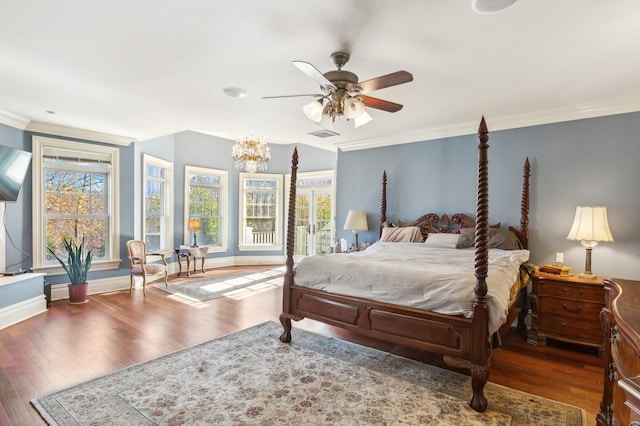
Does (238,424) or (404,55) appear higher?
(404,55)

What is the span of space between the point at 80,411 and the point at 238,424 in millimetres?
1091

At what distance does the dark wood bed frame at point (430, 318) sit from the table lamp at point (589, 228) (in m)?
1.10

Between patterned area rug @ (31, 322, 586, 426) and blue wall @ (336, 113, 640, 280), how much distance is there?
2.23 metres

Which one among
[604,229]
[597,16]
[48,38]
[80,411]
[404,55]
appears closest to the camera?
[597,16]

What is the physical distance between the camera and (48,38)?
2402 mm

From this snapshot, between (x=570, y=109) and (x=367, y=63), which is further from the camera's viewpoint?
(x=570, y=109)

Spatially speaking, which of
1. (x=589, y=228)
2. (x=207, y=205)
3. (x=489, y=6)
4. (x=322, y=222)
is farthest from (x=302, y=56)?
(x=207, y=205)

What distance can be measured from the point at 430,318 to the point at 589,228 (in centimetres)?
224

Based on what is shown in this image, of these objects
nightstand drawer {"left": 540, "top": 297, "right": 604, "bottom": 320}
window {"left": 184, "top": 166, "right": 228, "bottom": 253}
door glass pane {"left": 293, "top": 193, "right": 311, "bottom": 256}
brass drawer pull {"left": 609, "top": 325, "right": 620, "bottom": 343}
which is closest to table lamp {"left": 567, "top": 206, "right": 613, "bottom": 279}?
nightstand drawer {"left": 540, "top": 297, "right": 604, "bottom": 320}

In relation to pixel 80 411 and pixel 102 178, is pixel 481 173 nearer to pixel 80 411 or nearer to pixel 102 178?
pixel 80 411

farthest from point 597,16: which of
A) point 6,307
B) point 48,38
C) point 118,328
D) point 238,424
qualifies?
point 6,307

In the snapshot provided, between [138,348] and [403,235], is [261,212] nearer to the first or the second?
[403,235]

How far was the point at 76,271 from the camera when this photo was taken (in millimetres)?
4801

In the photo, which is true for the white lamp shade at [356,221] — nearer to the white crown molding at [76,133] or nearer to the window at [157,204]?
the window at [157,204]
